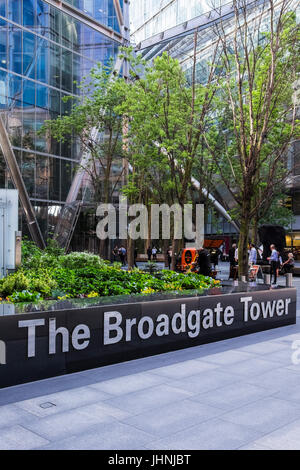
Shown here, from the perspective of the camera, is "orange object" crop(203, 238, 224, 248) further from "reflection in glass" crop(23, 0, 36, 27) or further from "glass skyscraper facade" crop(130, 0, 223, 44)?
"reflection in glass" crop(23, 0, 36, 27)

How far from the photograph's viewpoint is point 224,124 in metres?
27.2

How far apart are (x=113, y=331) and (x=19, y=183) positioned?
2371 cm

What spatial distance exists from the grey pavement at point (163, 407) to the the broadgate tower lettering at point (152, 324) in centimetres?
40

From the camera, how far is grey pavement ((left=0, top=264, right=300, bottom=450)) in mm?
4309

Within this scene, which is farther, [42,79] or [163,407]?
[42,79]

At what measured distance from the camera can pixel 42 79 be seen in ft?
102

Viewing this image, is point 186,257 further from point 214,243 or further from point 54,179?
point 214,243

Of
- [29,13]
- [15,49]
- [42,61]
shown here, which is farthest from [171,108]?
[29,13]

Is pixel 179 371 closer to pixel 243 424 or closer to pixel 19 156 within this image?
pixel 243 424

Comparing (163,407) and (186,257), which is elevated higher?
(186,257)

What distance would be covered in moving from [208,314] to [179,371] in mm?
2134

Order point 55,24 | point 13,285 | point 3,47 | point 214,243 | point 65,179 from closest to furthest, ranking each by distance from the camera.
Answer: point 13,285 < point 3,47 < point 55,24 < point 65,179 < point 214,243

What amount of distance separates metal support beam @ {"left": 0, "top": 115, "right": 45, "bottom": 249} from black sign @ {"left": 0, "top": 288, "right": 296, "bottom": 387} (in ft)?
72.2

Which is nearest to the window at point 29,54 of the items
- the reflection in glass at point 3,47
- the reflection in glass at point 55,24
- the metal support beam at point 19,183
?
the reflection in glass at point 3,47
